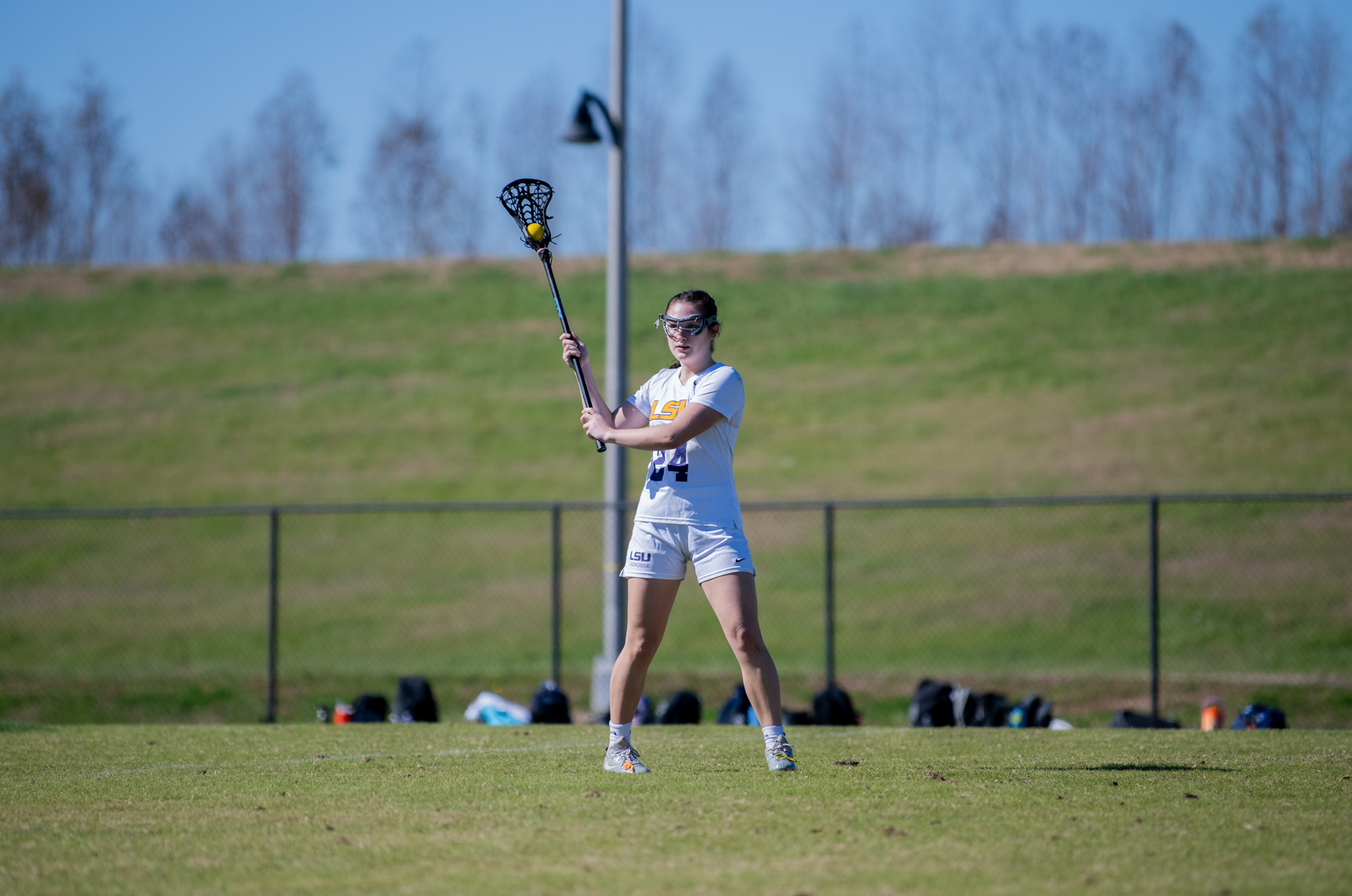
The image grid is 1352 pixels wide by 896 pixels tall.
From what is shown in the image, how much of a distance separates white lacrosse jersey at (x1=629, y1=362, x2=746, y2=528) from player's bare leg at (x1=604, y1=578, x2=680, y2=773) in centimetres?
33

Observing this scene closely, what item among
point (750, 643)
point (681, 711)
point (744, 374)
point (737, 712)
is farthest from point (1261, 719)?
point (744, 374)

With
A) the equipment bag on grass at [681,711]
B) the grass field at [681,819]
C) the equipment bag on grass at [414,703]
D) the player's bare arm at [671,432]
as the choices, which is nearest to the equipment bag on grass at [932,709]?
the equipment bag on grass at [681,711]

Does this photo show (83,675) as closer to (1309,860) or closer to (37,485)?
(37,485)

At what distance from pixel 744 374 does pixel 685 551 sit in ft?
88.2

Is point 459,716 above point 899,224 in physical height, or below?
below

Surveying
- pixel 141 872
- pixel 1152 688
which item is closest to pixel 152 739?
pixel 141 872

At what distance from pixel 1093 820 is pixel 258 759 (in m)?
4.55

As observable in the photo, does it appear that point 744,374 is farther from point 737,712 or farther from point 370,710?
point 370,710

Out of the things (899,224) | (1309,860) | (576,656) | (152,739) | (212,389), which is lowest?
(576,656)

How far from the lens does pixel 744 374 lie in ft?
107

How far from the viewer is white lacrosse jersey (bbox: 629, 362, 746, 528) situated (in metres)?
5.75

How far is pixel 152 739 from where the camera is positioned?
7.93m

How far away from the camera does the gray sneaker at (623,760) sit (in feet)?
19.6

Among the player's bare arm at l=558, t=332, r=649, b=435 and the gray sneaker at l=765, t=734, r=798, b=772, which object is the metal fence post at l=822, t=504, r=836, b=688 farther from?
the player's bare arm at l=558, t=332, r=649, b=435
